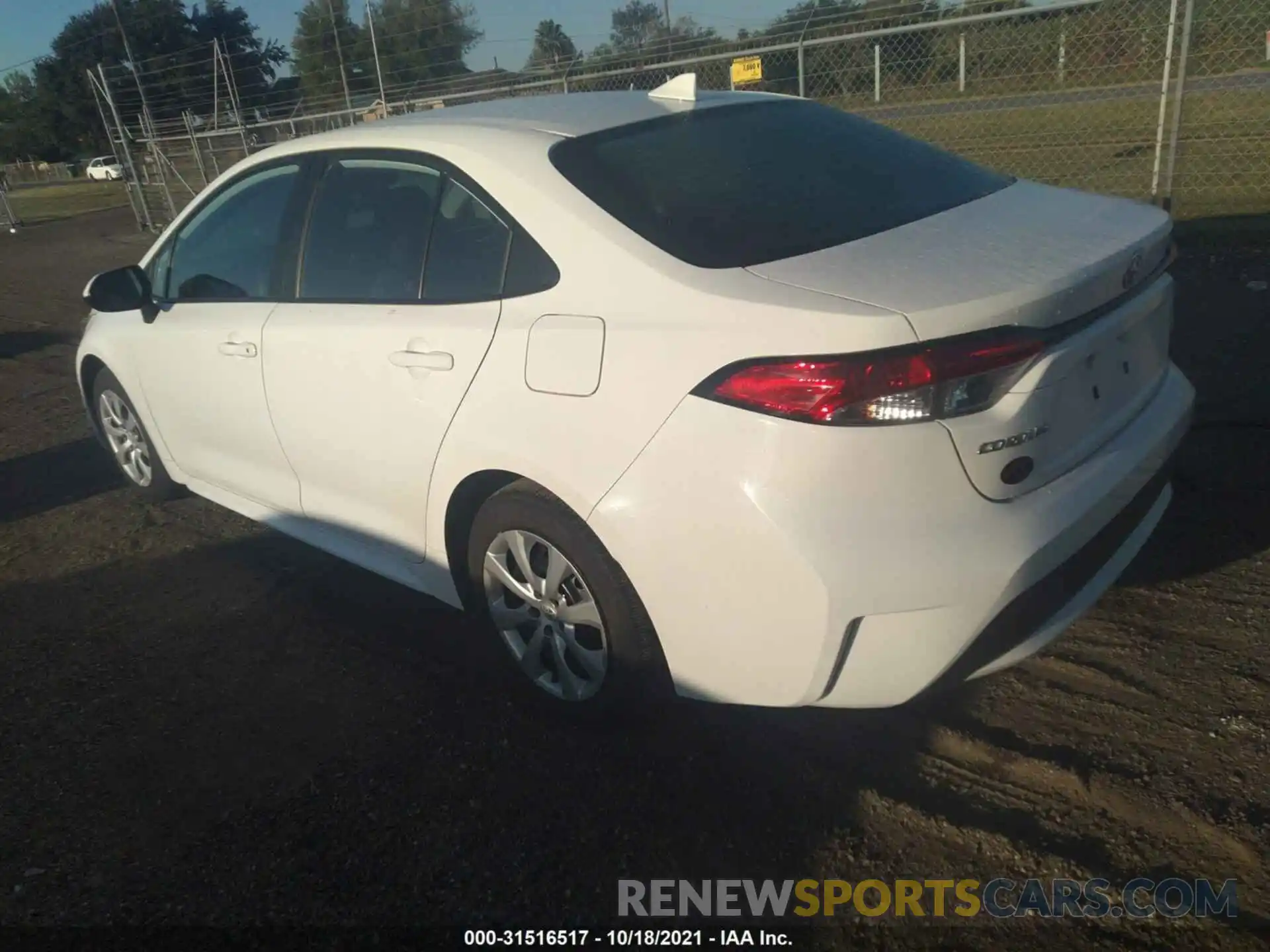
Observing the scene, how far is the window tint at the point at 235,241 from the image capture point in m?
3.75

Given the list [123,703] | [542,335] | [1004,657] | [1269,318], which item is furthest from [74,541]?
[1269,318]

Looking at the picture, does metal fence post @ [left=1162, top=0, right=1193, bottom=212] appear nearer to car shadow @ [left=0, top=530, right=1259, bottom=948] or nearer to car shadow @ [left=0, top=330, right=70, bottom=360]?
car shadow @ [left=0, top=530, right=1259, bottom=948]

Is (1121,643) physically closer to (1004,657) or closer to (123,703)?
(1004,657)

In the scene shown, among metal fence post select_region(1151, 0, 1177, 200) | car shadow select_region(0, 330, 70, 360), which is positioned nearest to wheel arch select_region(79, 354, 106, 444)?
car shadow select_region(0, 330, 70, 360)

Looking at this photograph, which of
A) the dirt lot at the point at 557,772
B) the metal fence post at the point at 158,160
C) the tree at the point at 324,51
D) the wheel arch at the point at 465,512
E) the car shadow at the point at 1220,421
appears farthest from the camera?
the metal fence post at the point at 158,160

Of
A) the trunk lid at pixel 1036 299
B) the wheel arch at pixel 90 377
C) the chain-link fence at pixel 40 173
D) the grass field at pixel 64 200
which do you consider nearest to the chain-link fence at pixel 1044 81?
the trunk lid at pixel 1036 299

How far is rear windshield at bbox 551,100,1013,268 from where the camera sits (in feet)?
8.54

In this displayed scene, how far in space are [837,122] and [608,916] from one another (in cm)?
254

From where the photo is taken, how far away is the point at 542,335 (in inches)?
104

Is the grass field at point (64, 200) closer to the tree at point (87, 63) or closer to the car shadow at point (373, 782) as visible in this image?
the tree at point (87, 63)

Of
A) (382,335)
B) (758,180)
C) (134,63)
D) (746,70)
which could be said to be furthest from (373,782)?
(134,63)

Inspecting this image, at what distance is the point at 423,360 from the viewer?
9.68 ft

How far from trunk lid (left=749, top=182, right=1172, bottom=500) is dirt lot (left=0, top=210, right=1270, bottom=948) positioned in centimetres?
80
